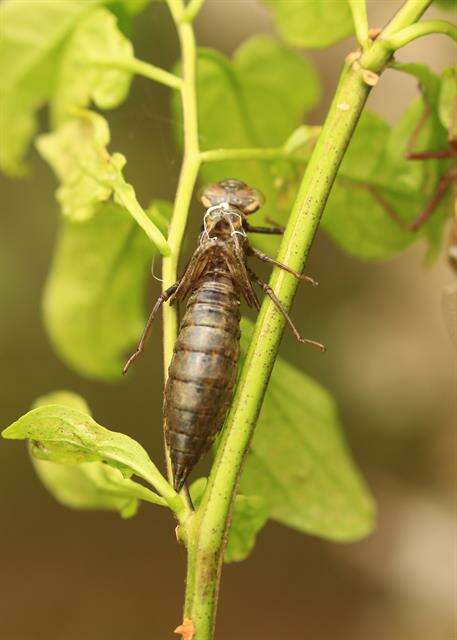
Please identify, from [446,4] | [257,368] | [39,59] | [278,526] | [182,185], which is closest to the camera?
[257,368]

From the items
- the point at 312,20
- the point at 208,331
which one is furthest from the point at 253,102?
the point at 208,331

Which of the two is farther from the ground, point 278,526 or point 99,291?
point 99,291

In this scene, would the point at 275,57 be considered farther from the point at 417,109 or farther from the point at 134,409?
the point at 134,409

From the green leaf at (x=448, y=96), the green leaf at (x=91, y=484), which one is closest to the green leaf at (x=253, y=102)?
the green leaf at (x=448, y=96)

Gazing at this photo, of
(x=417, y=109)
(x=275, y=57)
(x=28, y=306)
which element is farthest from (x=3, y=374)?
(x=417, y=109)

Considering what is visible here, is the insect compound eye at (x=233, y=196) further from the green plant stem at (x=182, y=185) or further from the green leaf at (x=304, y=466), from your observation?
the green leaf at (x=304, y=466)

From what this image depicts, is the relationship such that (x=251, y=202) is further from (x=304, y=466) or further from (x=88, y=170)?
(x=304, y=466)
